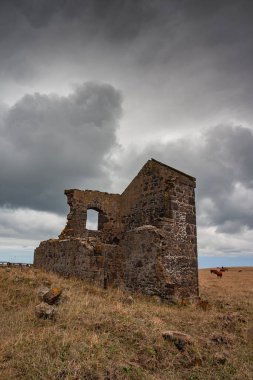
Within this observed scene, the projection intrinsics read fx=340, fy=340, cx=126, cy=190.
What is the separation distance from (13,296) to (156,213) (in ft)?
25.2

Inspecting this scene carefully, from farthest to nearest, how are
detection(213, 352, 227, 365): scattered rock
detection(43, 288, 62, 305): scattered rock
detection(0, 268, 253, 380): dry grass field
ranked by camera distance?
1. detection(43, 288, 62, 305): scattered rock
2. detection(213, 352, 227, 365): scattered rock
3. detection(0, 268, 253, 380): dry grass field

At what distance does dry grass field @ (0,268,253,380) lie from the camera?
18.0 ft

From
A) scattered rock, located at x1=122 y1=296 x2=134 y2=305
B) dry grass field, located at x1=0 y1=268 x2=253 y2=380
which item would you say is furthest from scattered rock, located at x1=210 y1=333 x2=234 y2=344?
scattered rock, located at x1=122 y1=296 x2=134 y2=305

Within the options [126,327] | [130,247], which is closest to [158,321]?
[126,327]

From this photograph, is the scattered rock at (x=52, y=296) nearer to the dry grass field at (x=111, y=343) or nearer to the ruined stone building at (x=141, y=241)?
the dry grass field at (x=111, y=343)

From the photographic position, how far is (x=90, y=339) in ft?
21.0

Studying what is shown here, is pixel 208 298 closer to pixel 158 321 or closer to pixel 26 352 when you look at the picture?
pixel 158 321

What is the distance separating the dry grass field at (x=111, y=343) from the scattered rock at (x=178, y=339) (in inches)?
2.2

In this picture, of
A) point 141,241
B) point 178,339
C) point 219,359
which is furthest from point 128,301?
point 219,359

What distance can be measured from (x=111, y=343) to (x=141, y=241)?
6776 mm

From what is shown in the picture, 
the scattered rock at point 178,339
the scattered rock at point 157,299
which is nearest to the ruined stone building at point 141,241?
the scattered rock at point 157,299

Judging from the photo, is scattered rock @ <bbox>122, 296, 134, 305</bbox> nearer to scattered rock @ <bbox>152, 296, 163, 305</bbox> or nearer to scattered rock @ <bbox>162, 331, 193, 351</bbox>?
scattered rock @ <bbox>152, 296, 163, 305</bbox>

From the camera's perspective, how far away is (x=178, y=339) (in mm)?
7078

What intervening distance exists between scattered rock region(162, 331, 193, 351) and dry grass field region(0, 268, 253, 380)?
0.06 metres
